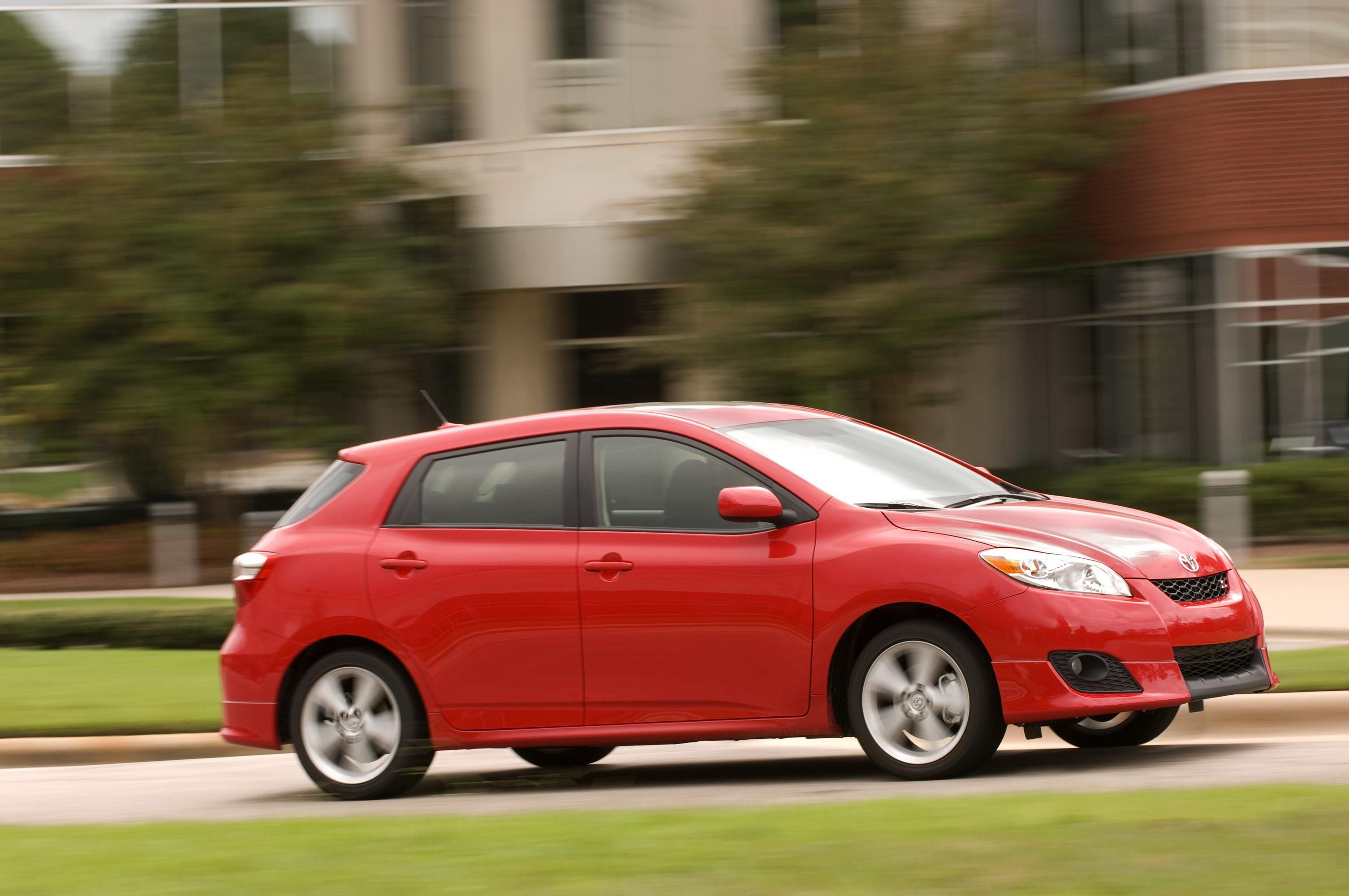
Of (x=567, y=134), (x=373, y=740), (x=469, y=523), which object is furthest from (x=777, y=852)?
(x=567, y=134)

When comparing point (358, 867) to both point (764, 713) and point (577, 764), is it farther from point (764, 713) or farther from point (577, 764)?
point (577, 764)

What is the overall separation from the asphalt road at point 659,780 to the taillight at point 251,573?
96cm

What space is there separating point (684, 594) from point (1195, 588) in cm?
205

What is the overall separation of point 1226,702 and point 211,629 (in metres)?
9.15

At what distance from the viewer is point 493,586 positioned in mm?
7949

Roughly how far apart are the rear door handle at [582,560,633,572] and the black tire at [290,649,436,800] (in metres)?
1.06

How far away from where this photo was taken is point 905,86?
20.5 meters

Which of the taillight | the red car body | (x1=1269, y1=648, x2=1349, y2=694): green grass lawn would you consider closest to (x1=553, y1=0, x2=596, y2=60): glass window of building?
(x1=1269, y1=648, x2=1349, y2=694): green grass lawn

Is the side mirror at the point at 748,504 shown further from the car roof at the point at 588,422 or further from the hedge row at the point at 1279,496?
the hedge row at the point at 1279,496

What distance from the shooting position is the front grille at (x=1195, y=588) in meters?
7.18

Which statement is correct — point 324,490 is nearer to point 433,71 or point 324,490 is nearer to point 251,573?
point 251,573

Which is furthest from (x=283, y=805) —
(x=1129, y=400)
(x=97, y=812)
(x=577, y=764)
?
(x=1129, y=400)

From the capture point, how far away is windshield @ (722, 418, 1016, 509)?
768 centimetres

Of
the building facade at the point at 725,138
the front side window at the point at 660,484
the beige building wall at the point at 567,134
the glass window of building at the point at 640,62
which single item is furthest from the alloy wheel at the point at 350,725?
the glass window of building at the point at 640,62
